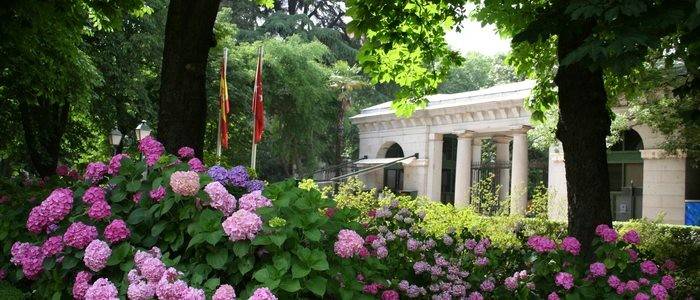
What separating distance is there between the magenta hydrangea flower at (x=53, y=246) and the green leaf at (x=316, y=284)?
1274 mm

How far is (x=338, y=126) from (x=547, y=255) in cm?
3246

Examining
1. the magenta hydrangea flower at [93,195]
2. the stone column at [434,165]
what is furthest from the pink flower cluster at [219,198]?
the stone column at [434,165]

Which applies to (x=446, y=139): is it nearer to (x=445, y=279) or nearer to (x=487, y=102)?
(x=487, y=102)

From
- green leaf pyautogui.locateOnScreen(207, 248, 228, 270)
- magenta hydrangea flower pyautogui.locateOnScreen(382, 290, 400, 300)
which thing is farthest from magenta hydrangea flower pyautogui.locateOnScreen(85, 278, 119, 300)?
magenta hydrangea flower pyautogui.locateOnScreen(382, 290, 400, 300)

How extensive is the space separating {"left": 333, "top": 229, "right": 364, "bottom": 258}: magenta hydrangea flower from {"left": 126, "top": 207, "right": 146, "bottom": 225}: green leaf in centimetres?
99

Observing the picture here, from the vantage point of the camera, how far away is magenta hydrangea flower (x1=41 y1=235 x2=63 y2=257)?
10.6ft

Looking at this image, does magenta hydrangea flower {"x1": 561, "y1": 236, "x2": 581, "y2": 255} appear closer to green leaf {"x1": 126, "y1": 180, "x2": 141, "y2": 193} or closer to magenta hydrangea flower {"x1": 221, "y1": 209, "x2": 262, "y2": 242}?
magenta hydrangea flower {"x1": 221, "y1": 209, "x2": 262, "y2": 242}

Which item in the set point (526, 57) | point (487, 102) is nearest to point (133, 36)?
point (526, 57)

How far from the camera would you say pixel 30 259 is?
131 inches

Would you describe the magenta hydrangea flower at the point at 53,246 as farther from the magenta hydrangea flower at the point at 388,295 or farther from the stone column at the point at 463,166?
the stone column at the point at 463,166

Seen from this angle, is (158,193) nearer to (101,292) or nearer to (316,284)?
(101,292)

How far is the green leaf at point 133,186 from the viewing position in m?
3.38

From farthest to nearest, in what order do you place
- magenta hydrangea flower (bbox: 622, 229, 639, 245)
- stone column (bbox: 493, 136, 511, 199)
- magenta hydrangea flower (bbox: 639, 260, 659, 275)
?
stone column (bbox: 493, 136, 511, 199)
magenta hydrangea flower (bbox: 622, 229, 639, 245)
magenta hydrangea flower (bbox: 639, 260, 659, 275)

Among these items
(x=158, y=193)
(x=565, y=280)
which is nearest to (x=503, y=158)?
(x=565, y=280)
